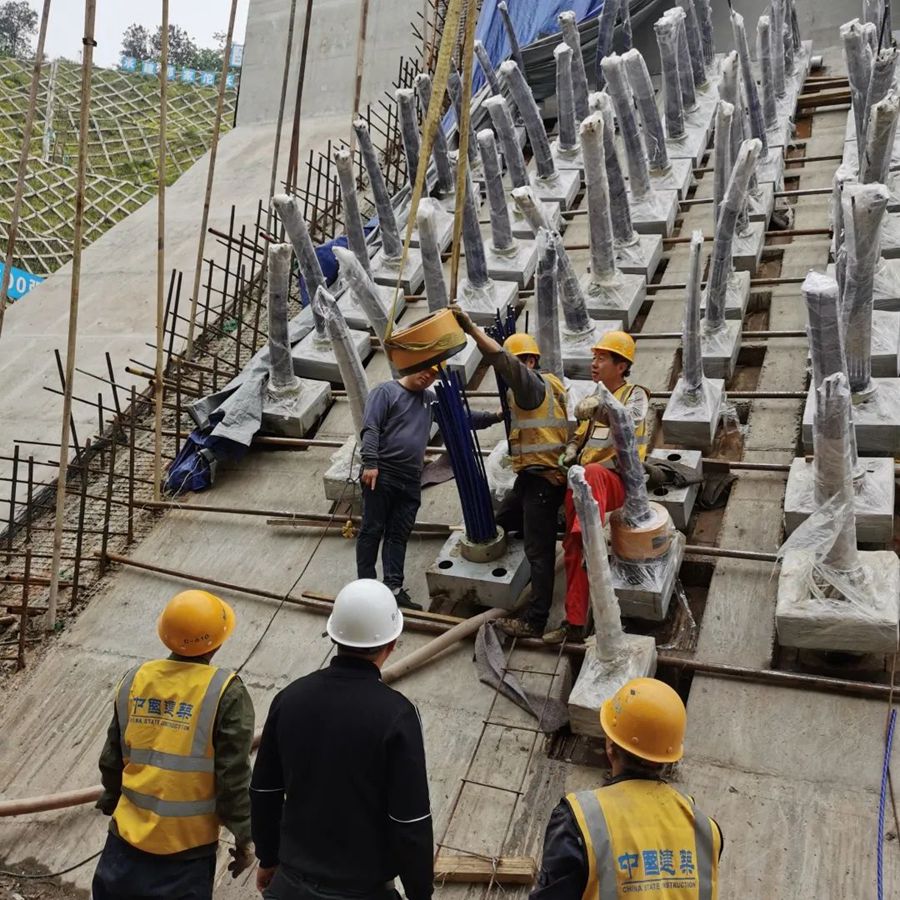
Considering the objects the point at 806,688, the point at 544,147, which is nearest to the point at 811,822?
the point at 806,688

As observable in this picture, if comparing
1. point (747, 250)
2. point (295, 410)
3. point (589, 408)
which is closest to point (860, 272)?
point (589, 408)

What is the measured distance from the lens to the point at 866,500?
5.27 m

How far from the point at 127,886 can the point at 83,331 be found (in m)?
7.84

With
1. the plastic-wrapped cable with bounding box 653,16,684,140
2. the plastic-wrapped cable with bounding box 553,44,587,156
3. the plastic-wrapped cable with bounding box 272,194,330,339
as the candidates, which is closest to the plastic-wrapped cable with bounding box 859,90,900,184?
the plastic-wrapped cable with bounding box 653,16,684,140

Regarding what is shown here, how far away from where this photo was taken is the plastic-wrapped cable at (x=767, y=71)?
987cm

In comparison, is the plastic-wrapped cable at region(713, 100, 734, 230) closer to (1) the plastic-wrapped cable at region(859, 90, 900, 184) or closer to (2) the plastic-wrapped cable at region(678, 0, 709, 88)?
(1) the plastic-wrapped cable at region(859, 90, 900, 184)

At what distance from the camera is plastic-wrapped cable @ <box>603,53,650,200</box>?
878 centimetres

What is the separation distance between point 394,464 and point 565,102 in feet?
20.0

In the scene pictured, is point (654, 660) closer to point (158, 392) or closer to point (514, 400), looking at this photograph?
point (514, 400)

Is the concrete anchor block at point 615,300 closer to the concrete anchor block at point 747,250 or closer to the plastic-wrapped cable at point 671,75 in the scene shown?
the concrete anchor block at point 747,250

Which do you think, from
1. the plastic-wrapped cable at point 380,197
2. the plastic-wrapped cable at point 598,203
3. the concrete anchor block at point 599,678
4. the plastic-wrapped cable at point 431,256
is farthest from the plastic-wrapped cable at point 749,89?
the concrete anchor block at point 599,678

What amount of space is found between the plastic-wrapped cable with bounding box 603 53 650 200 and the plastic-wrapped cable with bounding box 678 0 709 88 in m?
2.52

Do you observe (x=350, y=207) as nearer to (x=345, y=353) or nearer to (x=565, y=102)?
(x=345, y=353)

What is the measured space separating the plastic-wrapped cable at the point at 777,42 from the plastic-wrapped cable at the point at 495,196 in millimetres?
3368
